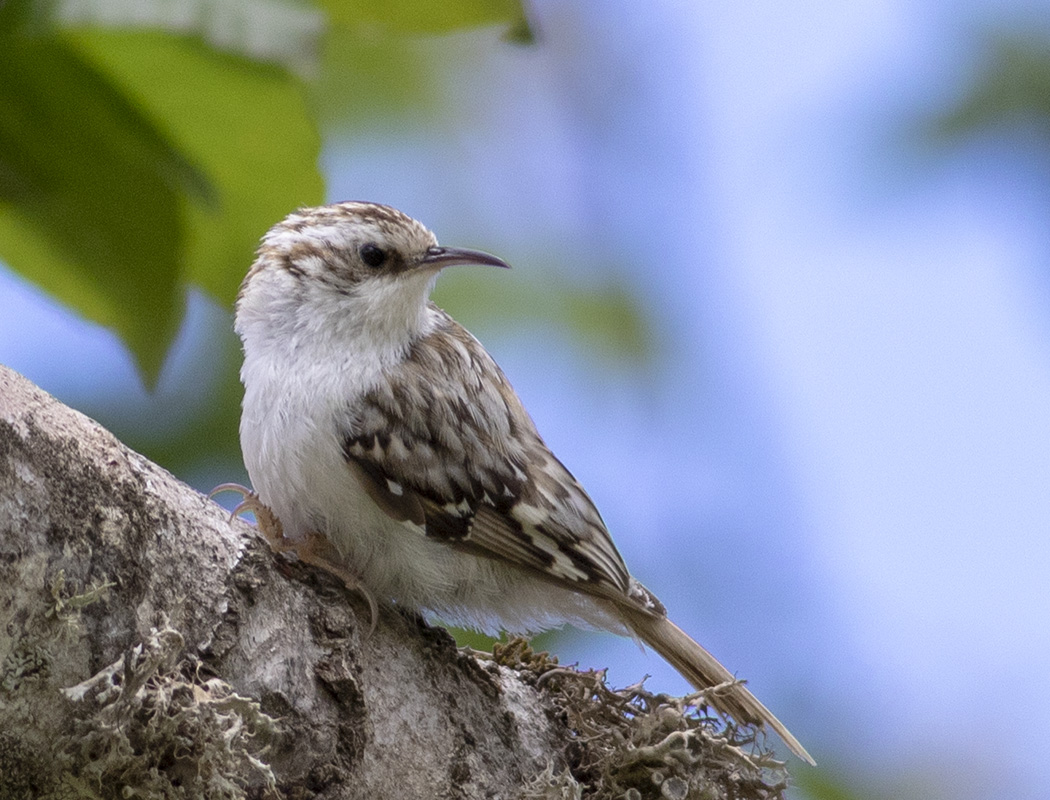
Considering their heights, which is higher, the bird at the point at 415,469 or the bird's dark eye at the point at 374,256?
the bird's dark eye at the point at 374,256

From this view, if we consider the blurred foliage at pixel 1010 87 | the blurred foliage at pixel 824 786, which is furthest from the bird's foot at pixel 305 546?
the blurred foliage at pixel 1010 87

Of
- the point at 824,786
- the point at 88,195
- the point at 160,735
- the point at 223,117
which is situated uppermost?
the point at 824,786

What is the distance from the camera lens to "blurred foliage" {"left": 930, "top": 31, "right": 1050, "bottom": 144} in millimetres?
2086

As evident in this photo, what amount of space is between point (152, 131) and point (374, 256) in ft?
2.64

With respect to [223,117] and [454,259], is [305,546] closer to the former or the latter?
[454,259]

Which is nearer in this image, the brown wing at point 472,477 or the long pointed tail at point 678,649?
the brown wing at point 472,477

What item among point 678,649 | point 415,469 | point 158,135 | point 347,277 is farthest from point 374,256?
point 158,135

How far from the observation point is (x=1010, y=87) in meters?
2.10

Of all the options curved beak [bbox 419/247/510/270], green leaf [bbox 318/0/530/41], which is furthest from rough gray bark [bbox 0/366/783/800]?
curved beak [bbox 419/247/510/270]

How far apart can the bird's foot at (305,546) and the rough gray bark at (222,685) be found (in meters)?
0.02

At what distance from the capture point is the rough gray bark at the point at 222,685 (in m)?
0.90

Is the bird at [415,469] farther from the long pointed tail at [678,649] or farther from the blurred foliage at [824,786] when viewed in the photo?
the blurred foliage at [824,786]

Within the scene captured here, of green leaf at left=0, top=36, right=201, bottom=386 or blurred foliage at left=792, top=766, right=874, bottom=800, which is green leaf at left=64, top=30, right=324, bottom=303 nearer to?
green leaf at left=0, top=36, right=201, bottom=386

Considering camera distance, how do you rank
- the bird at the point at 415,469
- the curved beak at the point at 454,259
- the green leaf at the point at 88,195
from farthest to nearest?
the curved beak at the point at 454,259, the bird at the point at 415,469, the green leaf at the point at 88,195
